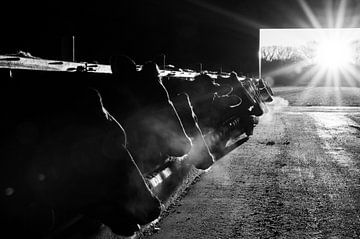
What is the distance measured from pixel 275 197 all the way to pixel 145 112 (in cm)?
240

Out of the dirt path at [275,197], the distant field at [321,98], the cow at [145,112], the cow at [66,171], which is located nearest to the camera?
the cow at [66,171]

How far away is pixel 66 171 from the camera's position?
2262mm

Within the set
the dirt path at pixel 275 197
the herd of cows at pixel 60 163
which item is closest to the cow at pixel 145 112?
the herd of cows at pixel 60 163

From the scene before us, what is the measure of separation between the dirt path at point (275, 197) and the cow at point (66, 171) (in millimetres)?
1787

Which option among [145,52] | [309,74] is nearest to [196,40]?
[145,52]

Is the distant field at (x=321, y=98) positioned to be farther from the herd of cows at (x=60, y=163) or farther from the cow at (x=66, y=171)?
the cow at (x=66, y=171)

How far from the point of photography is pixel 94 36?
338 inches

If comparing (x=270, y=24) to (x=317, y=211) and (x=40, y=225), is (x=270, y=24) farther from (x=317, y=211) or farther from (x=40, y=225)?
(x=40, y=225)

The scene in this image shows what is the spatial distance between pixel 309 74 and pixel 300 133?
8429 cm

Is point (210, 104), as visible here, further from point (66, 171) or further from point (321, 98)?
point (321, 98)

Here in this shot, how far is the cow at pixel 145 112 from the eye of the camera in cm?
383

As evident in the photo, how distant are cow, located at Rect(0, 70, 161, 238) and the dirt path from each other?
1787mm

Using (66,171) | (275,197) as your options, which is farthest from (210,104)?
(66,171)

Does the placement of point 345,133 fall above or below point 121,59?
below
